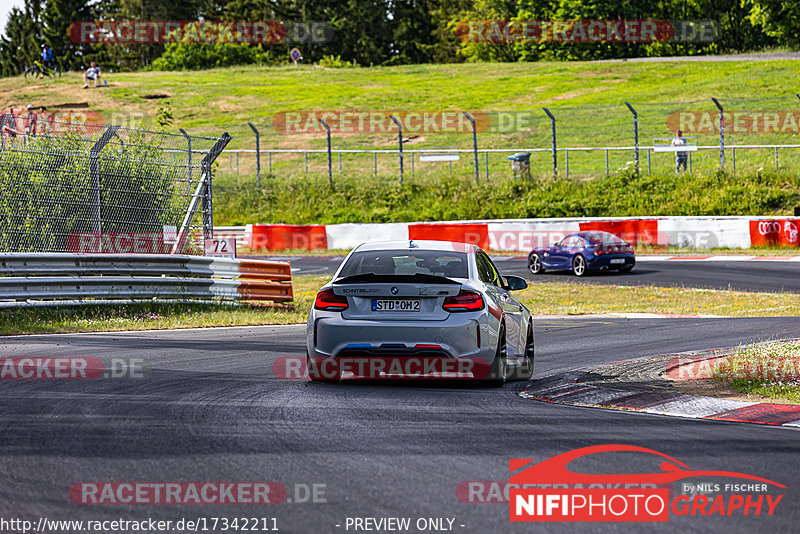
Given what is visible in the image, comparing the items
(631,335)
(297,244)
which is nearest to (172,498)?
(631,335)

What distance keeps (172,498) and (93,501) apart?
38cm

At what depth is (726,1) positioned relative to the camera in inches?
3248

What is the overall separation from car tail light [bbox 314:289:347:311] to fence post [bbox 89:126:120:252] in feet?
26.3

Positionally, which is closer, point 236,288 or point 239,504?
point 239,504

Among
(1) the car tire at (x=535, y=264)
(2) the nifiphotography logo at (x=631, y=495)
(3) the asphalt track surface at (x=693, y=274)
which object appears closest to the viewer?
(2) the nifiphotography logo at (x=631, y=495)

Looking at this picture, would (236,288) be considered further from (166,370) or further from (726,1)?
(726,1)

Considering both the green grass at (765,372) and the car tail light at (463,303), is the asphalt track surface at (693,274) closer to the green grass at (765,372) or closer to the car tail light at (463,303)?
the green grass at (765,372)

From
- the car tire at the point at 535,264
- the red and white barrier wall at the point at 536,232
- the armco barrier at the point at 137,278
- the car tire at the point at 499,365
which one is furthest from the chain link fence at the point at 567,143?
the car tire at the point at 499,365

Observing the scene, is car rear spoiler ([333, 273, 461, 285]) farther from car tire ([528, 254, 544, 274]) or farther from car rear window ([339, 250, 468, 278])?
car tire ([528, 254, 544, 274])

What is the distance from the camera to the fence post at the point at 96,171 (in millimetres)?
15633

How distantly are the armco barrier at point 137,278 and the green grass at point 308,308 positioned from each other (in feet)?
0.70

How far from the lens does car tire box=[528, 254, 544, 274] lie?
26.0 meters

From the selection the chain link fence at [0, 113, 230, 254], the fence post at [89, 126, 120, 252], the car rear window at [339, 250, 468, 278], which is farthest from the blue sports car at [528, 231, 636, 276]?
the car rear window at [339, 250, 468, 278]

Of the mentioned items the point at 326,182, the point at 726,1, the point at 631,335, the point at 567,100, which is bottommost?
the point at 631,335
